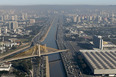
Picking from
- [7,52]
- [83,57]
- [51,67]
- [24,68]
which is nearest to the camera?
[24,68]

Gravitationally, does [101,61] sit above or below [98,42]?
below

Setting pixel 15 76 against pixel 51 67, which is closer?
pixel 15 76

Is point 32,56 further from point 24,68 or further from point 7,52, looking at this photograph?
point 7,52

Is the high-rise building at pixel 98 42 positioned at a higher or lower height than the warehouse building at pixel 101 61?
higher

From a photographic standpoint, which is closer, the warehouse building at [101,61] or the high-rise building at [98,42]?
the warehouse building at [101,61]

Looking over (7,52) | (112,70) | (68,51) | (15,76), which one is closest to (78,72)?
(112,70)

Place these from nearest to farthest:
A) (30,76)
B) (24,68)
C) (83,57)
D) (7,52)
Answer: (30,76) → (24,68) → (83,57) → (7,52)

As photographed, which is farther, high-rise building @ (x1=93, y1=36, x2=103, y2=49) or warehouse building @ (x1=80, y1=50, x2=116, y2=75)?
high-rise building @ (x1=93, y1=36, x2=103, y2=49)

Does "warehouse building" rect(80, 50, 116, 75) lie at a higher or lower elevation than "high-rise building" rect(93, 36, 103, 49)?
lower
